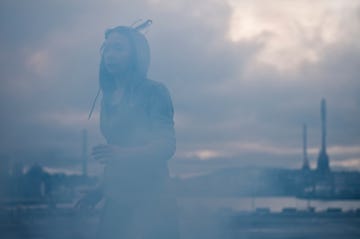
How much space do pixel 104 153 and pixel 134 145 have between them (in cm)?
22

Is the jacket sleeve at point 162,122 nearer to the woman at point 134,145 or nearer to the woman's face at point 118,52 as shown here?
the woman at point 134,145

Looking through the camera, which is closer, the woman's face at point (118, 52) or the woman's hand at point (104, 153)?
the woman's hand at point (104, 153)

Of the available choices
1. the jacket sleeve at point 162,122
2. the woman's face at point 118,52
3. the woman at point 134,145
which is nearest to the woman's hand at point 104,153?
the woman at point 134,145

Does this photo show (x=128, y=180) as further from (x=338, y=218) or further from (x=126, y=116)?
(x=338, y=218)

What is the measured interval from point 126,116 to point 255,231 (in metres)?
8.41

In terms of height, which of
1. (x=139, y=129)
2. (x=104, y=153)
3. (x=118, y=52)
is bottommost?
(x=104, y=153)

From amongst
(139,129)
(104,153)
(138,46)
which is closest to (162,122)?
(139,129)

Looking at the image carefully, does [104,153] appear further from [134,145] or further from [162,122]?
[162,122]

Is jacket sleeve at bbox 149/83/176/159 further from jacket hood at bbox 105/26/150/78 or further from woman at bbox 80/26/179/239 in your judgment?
jacket hood at bbox 105/26/150/78

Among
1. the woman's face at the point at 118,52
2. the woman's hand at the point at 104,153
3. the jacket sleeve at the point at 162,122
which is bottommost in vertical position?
the woman's hand at the point at 104,153

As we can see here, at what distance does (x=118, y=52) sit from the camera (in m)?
2.97

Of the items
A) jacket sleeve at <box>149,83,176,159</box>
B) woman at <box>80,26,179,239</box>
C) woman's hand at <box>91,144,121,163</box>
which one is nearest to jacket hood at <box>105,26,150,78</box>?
woman at <box>80,26,179,239</box>

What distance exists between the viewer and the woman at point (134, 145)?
9.05 feet

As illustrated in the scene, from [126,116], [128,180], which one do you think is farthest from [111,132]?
[128,180]
